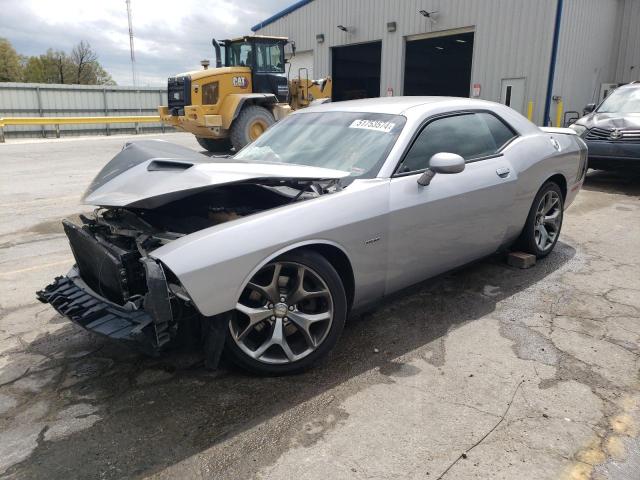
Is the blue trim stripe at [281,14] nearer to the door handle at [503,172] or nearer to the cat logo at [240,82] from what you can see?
the cat logo at [240,82]

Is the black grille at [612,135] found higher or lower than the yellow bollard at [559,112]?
lower

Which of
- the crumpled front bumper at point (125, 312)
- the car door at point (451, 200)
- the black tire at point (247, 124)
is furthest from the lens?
the black tire at point (247, 124)

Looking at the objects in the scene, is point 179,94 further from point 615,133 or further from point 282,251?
point 282,251

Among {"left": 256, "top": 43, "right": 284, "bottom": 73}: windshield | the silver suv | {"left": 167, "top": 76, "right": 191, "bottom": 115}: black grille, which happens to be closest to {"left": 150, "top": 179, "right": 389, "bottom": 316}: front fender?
the silver suv

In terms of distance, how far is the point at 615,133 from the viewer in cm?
841

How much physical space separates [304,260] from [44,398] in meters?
1.55

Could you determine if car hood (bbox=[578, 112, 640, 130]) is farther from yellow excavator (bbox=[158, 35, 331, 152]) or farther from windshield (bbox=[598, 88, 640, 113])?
yellow excavator (bbox=[158, 35, 331, 152])

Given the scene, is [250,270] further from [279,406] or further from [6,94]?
[6,94]

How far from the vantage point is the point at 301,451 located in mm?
2301

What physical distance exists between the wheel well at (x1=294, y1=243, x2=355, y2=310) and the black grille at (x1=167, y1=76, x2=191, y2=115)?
10.9 meters

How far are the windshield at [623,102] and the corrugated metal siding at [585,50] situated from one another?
5.36 meters

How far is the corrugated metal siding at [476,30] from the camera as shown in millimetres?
14555

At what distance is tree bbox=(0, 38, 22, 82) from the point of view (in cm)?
4909

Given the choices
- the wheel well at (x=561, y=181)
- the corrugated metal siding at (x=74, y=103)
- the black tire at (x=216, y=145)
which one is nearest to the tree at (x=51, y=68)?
the corrugated metal siding at (x=74, y=103)
